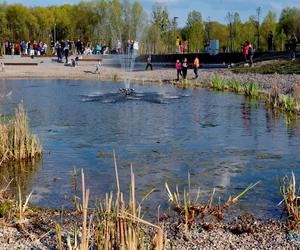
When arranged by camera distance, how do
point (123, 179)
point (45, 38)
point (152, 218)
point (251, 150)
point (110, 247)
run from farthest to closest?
point (45, 38), point (251, 150), point (123, 179), point (152, 218), point (110, 247)

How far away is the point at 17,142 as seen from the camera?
1300cm

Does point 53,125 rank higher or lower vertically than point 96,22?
lower

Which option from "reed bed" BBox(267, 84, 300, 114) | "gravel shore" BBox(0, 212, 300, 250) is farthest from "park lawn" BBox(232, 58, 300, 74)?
"gravel shore" BBox(0, 212, 300, 250)

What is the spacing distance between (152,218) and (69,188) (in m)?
2.48

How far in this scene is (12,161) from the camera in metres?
13.0

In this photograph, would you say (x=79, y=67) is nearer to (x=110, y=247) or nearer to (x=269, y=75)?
(x=269, y=75)

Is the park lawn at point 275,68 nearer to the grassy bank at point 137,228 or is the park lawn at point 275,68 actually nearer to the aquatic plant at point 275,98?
the aquatic plant at point 275,98

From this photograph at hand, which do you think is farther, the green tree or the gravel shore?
the green tree

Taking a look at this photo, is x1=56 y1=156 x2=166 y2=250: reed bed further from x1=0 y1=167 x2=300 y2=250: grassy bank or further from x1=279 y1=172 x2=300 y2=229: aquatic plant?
x1=279 y1=172 x2=300 y2=229: aquatic plant

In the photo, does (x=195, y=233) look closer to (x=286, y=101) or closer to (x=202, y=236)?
(x=202, y=236)

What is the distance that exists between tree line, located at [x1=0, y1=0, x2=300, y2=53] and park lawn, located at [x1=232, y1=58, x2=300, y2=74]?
1966 cm

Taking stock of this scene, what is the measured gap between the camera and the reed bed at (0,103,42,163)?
1275 centimetres

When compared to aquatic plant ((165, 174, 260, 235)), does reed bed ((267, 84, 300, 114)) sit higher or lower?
higher

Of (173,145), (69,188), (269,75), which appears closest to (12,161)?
(69,188)
